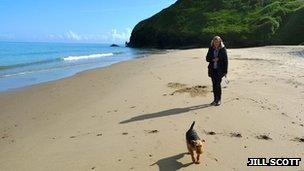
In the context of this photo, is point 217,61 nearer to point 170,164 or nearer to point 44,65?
point 170,164

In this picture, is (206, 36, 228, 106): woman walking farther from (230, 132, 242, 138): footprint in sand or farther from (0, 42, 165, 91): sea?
(0, 42, 165, 91): sea

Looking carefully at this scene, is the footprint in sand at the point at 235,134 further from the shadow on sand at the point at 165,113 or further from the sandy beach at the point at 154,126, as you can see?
the shadow on sand at the point at 165,113

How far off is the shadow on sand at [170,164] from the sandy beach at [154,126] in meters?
0.02

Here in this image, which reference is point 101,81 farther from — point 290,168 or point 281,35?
point 281,35

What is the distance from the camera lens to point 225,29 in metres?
64.9

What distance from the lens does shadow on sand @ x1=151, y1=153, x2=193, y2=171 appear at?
611 centimetres

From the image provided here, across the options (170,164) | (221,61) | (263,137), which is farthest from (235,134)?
(221,61)

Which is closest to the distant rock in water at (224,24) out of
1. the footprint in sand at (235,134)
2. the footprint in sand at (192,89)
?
the footprint in sand at (192,89)

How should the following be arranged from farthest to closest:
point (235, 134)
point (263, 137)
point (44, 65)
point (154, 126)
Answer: point (44, 65) < point (154, 126) < point (235, 134) < point (263, 137)

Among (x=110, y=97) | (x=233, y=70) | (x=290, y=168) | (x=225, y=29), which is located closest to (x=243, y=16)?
(x=225, y=29)

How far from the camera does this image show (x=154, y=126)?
8.33m

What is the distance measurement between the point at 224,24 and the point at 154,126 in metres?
62.2

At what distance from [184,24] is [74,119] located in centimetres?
6889

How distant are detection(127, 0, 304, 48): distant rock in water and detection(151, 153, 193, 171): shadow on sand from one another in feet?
152
